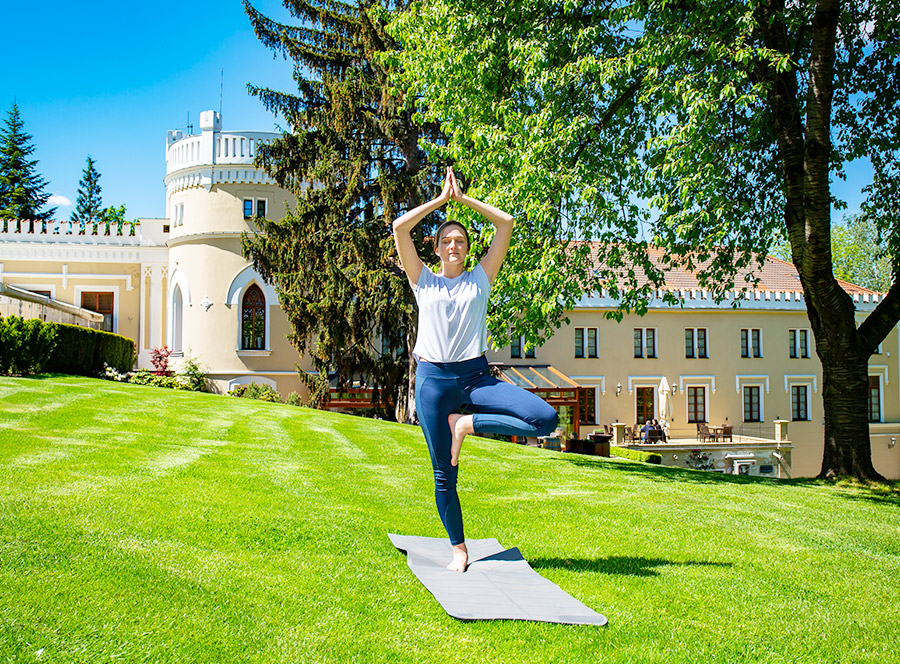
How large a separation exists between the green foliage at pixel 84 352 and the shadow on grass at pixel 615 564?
51.0ft

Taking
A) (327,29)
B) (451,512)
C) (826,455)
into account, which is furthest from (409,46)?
(451,512)

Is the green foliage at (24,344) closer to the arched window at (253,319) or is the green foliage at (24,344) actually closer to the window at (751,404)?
the arched window at (253,319)

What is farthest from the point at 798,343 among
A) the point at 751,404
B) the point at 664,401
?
the point at 664,401

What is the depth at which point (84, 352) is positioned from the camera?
19125 millimetres

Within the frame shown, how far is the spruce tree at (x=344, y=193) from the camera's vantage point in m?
20.2

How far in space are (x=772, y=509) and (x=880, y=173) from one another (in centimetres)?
878

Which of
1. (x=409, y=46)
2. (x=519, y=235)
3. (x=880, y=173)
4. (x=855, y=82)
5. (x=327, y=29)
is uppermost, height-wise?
(x=327, y=29)

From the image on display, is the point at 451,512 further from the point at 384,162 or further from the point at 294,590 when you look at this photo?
the point at 384,162

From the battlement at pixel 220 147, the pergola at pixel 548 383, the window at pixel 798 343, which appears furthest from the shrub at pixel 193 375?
the window at pixel 798 343

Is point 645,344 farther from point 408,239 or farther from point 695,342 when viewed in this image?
point 408,239

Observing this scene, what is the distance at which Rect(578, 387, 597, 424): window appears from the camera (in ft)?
102

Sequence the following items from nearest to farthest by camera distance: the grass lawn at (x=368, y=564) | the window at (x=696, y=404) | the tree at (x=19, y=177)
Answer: the grass lawn at (x=368, y=564) < the window at (x=696, y=404) < the tree at (x=19, y=177)

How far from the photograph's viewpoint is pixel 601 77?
34.9 ft

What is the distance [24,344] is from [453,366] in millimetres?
14782
